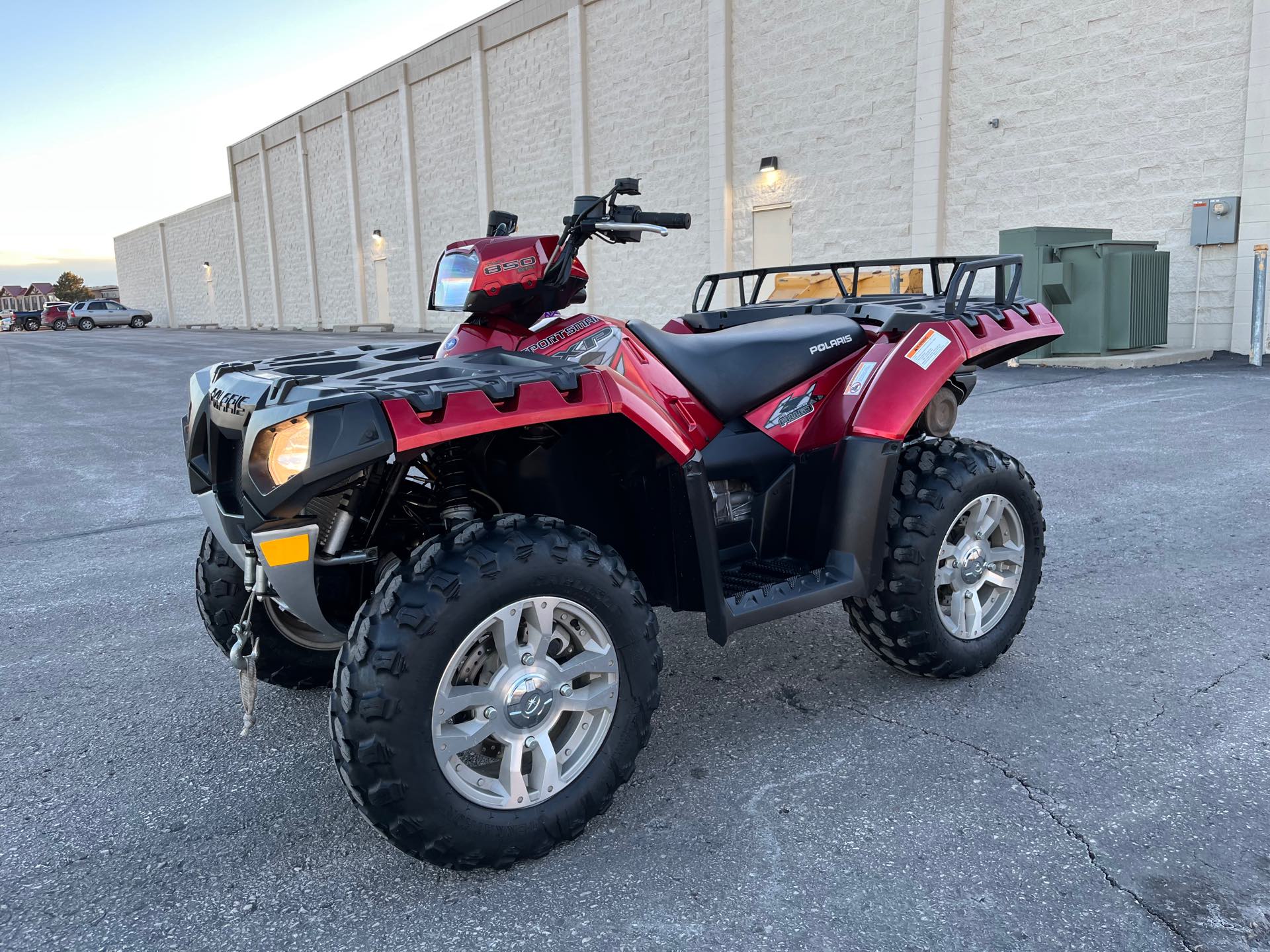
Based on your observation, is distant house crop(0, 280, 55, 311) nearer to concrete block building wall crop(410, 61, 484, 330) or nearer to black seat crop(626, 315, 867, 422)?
concrete block building wall crop(410, 61, 484, 330)

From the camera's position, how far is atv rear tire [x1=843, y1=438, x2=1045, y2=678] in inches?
123

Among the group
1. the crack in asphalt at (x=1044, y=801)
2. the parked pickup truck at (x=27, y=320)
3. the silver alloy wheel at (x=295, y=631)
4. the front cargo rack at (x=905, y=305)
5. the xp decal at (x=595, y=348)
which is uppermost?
the parked pickup truck at (x=27, y=320)

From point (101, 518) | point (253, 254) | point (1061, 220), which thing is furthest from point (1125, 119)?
point (253, 254)

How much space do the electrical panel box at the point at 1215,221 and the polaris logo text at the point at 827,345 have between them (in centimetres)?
1237

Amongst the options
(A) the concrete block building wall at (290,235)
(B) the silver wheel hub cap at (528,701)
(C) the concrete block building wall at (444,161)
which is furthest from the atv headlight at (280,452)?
(A) the concrete block building wall at (290,235)

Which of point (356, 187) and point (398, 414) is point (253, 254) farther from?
point (398, 414)

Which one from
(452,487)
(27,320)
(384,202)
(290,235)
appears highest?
(384,202)

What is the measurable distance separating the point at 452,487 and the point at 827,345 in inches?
54.9

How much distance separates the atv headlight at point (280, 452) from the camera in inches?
84.1

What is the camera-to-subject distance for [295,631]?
10.5ft

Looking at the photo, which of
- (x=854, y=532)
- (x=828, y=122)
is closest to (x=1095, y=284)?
(x=828, y=122)

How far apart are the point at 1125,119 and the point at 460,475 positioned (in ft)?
47.3

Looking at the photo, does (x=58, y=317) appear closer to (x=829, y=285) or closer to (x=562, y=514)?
(x=829, y=285)

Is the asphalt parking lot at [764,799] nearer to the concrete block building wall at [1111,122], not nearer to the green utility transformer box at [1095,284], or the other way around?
the green utility transformer box at [1095,284]
